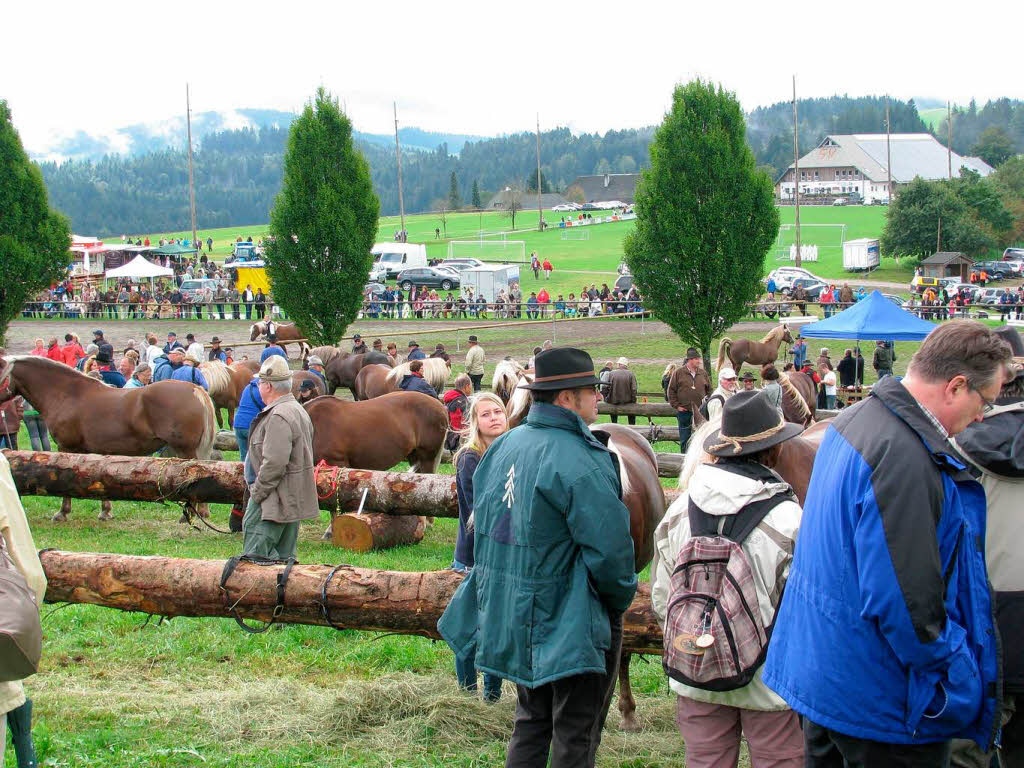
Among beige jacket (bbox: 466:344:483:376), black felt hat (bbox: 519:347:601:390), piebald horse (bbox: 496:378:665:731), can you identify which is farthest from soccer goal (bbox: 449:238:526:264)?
black felt hat (bbox: 519:347:601:390)

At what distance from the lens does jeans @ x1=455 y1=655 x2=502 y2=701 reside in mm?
5410

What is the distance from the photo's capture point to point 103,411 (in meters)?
12.1

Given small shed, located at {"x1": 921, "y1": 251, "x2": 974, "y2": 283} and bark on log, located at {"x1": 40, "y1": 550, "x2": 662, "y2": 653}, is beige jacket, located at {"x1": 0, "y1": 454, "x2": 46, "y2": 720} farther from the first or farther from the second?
small shed, located at {"x1": 921, "y1": 251, "x2": 974, "y2": 283}

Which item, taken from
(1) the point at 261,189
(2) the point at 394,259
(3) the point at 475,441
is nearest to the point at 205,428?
(3) the point at 475,441

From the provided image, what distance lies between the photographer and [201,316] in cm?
4284

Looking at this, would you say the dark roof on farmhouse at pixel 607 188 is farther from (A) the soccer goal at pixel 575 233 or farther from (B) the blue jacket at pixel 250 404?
(B) the blue jacket at pixel 250 404

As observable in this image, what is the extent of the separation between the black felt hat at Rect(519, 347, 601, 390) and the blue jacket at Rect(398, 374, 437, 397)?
32.7 feet

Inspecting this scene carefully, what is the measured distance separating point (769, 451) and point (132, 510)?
10811 mm

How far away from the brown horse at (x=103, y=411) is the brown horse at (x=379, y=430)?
70.4 inches

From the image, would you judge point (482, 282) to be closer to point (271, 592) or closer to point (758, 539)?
point (271, 592)

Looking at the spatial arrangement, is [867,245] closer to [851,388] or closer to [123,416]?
[851,388]

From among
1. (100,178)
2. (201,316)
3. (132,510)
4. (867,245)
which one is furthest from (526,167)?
(132,510)

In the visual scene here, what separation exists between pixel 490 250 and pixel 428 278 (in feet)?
99.1

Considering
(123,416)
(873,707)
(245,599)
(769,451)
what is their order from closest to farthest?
(873,707)
(769,451)
(245,599)
(123,416)
